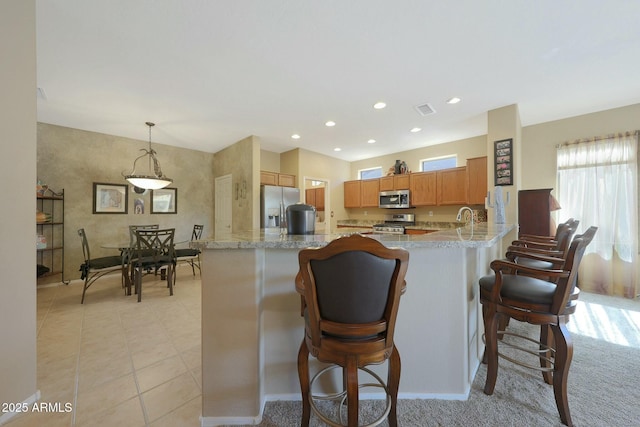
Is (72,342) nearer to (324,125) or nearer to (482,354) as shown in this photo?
(482,354)

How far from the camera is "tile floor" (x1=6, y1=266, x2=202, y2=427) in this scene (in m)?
1.43

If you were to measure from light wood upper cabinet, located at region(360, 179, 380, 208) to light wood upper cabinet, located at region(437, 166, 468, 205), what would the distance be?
1.47m

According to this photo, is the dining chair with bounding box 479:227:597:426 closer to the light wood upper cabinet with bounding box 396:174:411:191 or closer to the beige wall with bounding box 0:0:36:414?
the beige wall with bounding box 0:0:36:414

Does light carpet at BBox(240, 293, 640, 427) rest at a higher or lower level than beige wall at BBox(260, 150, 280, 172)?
lower

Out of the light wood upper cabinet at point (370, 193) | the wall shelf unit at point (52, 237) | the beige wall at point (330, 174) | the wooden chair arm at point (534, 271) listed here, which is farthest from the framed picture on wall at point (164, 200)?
the wooden chair arm at point (534, 271)

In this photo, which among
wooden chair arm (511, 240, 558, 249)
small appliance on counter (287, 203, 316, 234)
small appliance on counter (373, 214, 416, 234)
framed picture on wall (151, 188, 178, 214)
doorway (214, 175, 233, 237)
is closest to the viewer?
small appliance on counter (287, 203, 316, 234)

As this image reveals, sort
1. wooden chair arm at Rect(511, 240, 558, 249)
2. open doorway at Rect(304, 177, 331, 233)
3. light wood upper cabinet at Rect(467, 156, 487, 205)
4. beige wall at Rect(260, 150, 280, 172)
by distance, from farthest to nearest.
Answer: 1. open doorway at Rect(304, 177, 331, 233)
2. beige wall at Rect(260, 150, 280, 172)
3. light wood upper cabinet at Rect(467, 156, 487, 205)
4. wooden chair arm at Rect(511, 240, 558, 249)

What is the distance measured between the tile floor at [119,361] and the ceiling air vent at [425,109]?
3.85 metres

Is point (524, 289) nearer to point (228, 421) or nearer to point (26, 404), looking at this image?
point (228, 421)

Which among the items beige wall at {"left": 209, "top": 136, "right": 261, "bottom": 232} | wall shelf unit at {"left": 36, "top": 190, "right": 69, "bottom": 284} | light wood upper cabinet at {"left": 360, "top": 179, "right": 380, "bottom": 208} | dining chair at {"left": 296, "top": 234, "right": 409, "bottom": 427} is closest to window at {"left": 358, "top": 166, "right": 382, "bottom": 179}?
light wood upper cabinet at {"left": 360, "top": 179, "right": 380, "bottom": 208}

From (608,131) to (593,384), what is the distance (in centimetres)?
381

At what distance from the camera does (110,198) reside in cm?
459

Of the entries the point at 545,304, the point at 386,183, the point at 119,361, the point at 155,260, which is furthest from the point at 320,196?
the point at 545,304

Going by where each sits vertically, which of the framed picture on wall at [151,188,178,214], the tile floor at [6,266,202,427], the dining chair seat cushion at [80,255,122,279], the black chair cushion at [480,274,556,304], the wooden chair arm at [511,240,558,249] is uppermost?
the framed picture on wall at [151,188,178,214]
